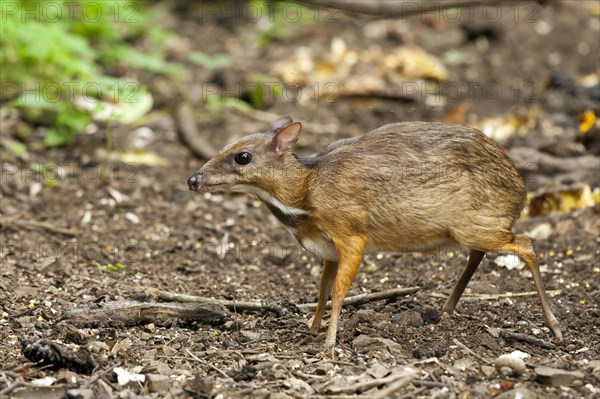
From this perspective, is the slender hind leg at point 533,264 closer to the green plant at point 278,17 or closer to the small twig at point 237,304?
the small twig at point 237,304

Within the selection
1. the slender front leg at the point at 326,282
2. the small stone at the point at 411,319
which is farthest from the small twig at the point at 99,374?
the small stone at the point at 411,319

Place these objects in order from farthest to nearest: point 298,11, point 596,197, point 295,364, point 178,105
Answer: point 298,11, point 178,105, point 596,197, point 295,364

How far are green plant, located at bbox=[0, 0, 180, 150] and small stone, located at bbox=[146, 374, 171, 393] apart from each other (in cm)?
441

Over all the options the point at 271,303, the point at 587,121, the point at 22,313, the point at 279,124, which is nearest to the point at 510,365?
the point at 271,303

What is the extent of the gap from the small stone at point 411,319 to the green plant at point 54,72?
13.6 feet

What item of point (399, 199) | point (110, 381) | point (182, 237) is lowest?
point (182, 237)

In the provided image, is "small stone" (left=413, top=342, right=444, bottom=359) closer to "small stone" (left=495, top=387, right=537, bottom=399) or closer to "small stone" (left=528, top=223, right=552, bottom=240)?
"small stone" (left=495, top=387, right=537, bottom=399)

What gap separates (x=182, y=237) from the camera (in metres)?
8.41

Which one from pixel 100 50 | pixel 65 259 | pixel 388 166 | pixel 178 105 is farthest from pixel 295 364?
pixel 100 50

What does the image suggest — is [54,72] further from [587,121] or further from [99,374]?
[99,374]

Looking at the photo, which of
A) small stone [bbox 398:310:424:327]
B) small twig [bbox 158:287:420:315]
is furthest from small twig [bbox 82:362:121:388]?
small stone [bbox 398:310:424:327]

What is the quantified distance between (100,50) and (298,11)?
A: 12.6ft

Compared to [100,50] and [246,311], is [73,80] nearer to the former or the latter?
[100,50]

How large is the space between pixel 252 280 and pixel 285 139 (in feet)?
5.83
